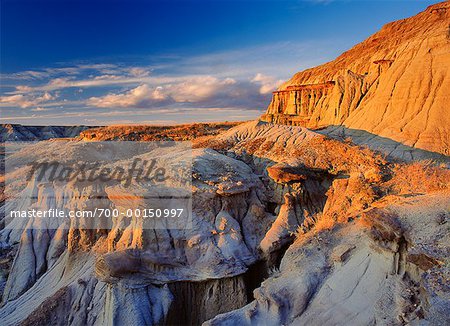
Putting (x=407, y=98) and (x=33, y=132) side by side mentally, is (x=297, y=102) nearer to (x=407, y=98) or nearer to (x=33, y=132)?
(x=407, y=98)

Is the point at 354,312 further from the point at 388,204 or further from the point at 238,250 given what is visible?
the point at 238,250

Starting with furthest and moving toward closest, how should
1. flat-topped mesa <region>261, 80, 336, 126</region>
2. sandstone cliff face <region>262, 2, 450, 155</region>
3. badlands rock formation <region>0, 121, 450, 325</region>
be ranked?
flat-topped mesa <region>261, 80, 336, 126</region>
sandstone cliff face <region>262, 2, 450, 155</region>
badlands rock formation <region>0, 121, 450, 325</region>

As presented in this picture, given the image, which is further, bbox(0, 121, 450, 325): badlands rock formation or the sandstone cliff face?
the sandstone cliff face

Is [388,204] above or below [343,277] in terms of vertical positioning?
above

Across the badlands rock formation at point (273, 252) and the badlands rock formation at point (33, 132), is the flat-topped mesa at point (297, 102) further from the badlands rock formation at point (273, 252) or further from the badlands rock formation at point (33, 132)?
the badlands rock formation at point (33, 132)

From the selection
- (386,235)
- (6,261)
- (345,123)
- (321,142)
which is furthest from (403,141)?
(6,261)

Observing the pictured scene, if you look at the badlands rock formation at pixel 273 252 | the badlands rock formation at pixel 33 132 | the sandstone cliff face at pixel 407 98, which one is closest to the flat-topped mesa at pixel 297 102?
the sandstone cliff face at pixel 407 98

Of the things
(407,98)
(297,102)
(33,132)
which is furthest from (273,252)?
(33,132)

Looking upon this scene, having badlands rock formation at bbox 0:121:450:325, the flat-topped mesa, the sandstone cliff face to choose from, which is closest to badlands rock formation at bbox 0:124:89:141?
the flat-topped mesa

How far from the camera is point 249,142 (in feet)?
51.1

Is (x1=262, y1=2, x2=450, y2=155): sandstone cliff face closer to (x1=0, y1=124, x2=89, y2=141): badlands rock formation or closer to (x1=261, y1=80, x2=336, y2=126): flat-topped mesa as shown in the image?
(x1=261, y1=80, x2=336, y2=126): flat-topped mesa

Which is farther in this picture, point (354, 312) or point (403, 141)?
point (403, 141)

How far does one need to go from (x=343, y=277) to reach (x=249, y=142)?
906 cm

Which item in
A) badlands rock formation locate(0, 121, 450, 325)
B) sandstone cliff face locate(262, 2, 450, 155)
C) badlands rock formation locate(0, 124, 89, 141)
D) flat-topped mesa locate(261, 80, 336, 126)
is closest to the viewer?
badlands rock formation locate(0, 121, 450, 325)
